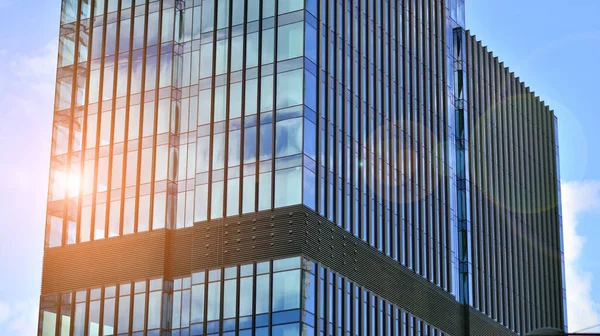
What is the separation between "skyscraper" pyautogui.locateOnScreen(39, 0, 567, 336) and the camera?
7550 cm

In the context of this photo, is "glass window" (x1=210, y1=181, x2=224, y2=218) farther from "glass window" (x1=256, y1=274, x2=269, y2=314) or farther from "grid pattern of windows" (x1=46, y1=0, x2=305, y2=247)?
"glass window" (x1=256, y1=274, x2=269, y2=314)

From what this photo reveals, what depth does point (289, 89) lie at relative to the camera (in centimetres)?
7681

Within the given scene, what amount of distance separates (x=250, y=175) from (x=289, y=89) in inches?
218

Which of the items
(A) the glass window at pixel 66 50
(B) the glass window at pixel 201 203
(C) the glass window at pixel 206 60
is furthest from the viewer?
(A) the glass window at pixel 66 50

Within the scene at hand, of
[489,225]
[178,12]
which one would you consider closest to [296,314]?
[178,12]

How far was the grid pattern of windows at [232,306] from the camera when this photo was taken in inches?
2889

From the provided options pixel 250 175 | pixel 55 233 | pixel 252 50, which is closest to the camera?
pixel 250 175

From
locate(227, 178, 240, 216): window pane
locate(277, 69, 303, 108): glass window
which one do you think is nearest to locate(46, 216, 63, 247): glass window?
locate(227, 178, 240, 216): window pane

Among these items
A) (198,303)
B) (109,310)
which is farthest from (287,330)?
(109,310)

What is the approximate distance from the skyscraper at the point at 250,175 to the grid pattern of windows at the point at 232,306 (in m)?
0.11

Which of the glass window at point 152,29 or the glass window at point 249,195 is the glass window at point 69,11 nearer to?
the glass window at point 152,29

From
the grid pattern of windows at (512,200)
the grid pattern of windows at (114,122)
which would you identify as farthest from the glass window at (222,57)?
the grid pattern of windows at (512,200)

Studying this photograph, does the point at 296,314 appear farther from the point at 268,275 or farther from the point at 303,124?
the point at 303,124

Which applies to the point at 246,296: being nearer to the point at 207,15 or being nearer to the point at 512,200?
the point at 207,15
